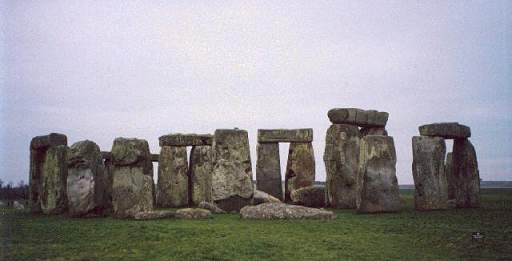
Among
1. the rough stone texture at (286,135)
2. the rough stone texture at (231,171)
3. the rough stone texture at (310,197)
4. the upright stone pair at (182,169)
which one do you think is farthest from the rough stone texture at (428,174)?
the upright stone pair at (182,169)

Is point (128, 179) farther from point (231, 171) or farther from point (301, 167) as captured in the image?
point (301, 167)

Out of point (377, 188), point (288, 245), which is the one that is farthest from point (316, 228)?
point (377, 188)

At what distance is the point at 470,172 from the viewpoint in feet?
43.4

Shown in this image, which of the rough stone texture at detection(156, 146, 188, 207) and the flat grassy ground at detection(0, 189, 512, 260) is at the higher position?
the rough stone texture at detection(156, 146, 188, 207)

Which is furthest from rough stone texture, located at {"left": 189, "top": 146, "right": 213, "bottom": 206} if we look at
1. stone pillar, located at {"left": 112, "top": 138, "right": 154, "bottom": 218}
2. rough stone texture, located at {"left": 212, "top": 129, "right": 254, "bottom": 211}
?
stone pillar, located at {"left": 112, "top": 138, "right": 154, "bottom": 218}

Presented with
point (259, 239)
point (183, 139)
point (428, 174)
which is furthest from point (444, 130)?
point (183, 139)

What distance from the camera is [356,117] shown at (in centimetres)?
1405

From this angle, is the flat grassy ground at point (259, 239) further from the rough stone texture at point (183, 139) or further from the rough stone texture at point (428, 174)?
the rough stone texture at point (183, 139)

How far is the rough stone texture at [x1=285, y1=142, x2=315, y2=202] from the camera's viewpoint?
58.5 ft

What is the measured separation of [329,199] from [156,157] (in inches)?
301

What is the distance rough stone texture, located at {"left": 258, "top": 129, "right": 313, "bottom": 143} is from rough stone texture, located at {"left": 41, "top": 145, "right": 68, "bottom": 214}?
7611mm

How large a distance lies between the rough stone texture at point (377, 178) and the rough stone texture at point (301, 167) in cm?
622

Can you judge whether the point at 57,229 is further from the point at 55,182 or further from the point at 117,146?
the point at 55,182

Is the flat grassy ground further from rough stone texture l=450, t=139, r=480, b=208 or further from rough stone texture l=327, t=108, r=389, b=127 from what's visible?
rough stone texture l=327, t=108, r=389, b=127
